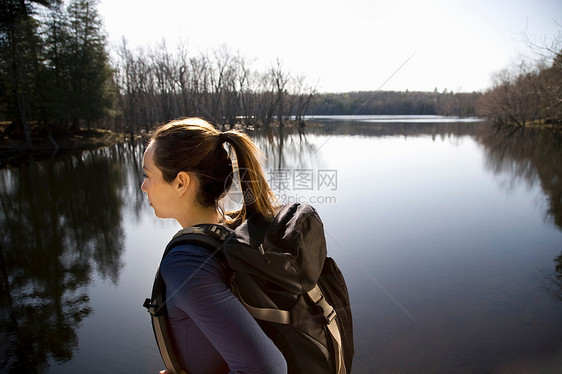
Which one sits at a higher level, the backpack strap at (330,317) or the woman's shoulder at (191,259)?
the woman's shoulder at (191,259)

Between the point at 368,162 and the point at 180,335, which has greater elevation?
the point at 180,335

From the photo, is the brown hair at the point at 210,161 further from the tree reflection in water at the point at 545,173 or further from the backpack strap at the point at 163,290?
the tree reflection in water at the point at 545,173

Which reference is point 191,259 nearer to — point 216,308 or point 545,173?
point 216,308

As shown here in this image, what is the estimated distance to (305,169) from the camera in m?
14.2

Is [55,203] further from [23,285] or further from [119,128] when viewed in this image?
[119,128]

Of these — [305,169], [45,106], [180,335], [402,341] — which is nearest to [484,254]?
[402,341]

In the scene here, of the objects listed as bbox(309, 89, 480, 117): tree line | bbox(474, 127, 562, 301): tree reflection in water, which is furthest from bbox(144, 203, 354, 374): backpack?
bbox(309, 89, 480, 117): tree line

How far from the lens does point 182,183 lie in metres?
1.24

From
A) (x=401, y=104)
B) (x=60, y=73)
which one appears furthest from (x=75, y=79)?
(x=401, y=104)

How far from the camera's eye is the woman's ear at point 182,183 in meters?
1.23

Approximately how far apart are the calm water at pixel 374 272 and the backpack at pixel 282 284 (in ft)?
8.37

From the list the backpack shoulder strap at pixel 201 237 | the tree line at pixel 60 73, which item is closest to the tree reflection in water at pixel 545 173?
the backpack shoulder strap at pixel 201 237

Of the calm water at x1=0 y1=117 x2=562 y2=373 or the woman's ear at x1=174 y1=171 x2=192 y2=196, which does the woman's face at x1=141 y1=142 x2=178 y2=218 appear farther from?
the calm water at x1=0 y1=117 x2=562 y2=373

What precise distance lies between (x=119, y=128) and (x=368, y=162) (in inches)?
1424
